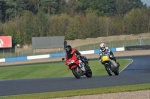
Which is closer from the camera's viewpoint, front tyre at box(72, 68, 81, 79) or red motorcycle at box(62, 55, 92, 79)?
red motorcycle at box(62, 55, 92, 79)

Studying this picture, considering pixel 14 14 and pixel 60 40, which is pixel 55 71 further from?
pixel 14 14

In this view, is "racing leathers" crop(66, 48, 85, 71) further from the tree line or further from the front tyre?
the tree line

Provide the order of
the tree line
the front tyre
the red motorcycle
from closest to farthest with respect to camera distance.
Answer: the red motorcycle < the front tyre < the tree line

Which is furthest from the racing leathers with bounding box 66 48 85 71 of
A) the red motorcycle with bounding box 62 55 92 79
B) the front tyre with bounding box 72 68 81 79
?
the front tyre with bounding box 72 68 81 79

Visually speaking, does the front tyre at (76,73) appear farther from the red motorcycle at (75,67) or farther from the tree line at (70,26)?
the tree line at (70,26)

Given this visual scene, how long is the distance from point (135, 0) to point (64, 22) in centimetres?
7937

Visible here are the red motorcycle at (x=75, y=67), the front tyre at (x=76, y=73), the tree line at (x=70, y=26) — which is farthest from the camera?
the tree line at (x=70, y=26)

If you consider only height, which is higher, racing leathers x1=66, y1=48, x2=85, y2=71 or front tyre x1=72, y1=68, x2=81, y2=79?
racing leathers x1=66, y1=48, x2=85, y2=71

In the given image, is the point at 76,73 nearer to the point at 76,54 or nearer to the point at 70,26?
the point at 76,54

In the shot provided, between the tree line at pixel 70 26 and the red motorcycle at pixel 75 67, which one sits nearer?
the red motorcycle at pixel 75 67

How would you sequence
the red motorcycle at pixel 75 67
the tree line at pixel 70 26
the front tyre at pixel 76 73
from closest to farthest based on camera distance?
1. the red motorcycle at pixel 75 67
2. the front tyre at pixel 76 73
3. the tree line at pixel 70 26

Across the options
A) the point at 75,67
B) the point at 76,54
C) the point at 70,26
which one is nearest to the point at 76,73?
the point at 75,67

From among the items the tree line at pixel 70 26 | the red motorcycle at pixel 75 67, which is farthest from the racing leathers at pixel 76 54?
Answer: the tree line at pixel 70 26

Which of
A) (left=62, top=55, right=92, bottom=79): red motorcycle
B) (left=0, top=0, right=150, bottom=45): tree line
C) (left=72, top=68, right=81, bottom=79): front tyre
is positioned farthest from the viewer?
(left=0, top=0, right=150, bottom=45): tree line
